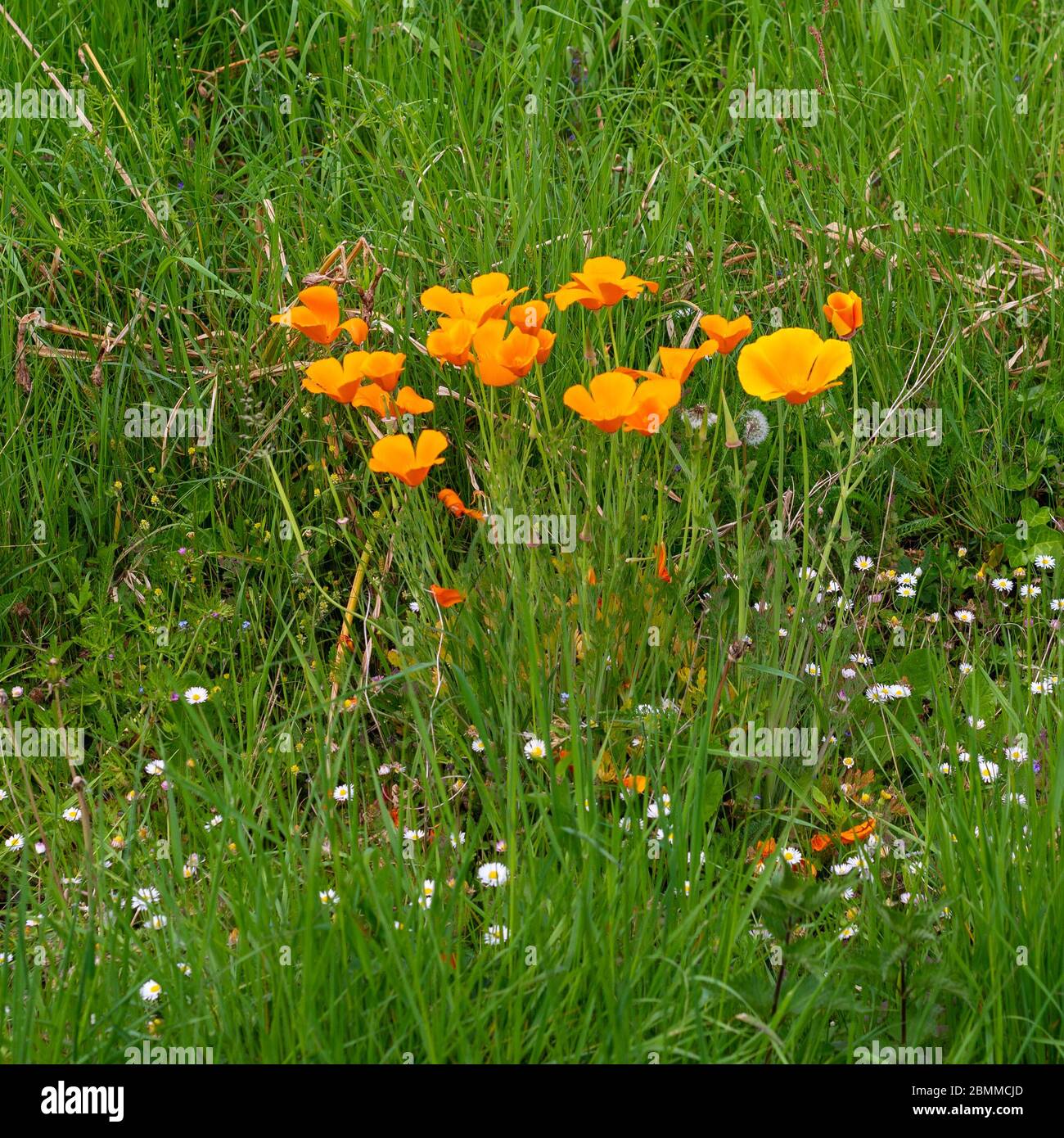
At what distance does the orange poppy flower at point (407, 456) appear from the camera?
7.84ft

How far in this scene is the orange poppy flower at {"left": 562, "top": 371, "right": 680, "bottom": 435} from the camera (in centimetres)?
234

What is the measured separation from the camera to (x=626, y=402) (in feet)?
7.77

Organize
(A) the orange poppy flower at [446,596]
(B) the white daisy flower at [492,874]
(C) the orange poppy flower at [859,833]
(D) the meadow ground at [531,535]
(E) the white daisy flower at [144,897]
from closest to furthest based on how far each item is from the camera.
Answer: (D) the meadow ground at [531,535], (E) the white daisy flower at [144,897], (B) the white daisy flower at [492,874], (C) the orange poppy flower at [859,833], (A) the orange poppy flower at [446,596]

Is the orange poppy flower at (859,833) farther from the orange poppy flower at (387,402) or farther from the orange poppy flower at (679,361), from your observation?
the orange poppy flower at (387,402)

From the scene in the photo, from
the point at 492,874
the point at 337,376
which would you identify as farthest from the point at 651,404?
the point at 492,874

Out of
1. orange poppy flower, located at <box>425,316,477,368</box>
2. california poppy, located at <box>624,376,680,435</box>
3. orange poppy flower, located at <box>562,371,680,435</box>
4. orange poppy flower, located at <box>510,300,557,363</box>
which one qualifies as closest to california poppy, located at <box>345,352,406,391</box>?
orange poppy flower, located at <box>425,316,477,368</box>

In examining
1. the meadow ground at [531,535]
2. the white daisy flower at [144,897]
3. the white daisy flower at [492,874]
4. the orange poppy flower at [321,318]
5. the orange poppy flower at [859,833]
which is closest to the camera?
the meadow ground at [531,535]

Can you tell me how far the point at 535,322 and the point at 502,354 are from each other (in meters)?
0.12

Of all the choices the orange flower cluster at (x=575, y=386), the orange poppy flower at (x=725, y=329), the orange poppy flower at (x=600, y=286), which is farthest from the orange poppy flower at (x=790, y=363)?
the orange poppy flower at (x=600, y=286)

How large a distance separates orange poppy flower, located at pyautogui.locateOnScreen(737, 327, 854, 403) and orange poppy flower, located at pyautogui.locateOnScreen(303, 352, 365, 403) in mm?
767

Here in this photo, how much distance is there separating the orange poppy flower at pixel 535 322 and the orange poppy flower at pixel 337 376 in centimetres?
33
